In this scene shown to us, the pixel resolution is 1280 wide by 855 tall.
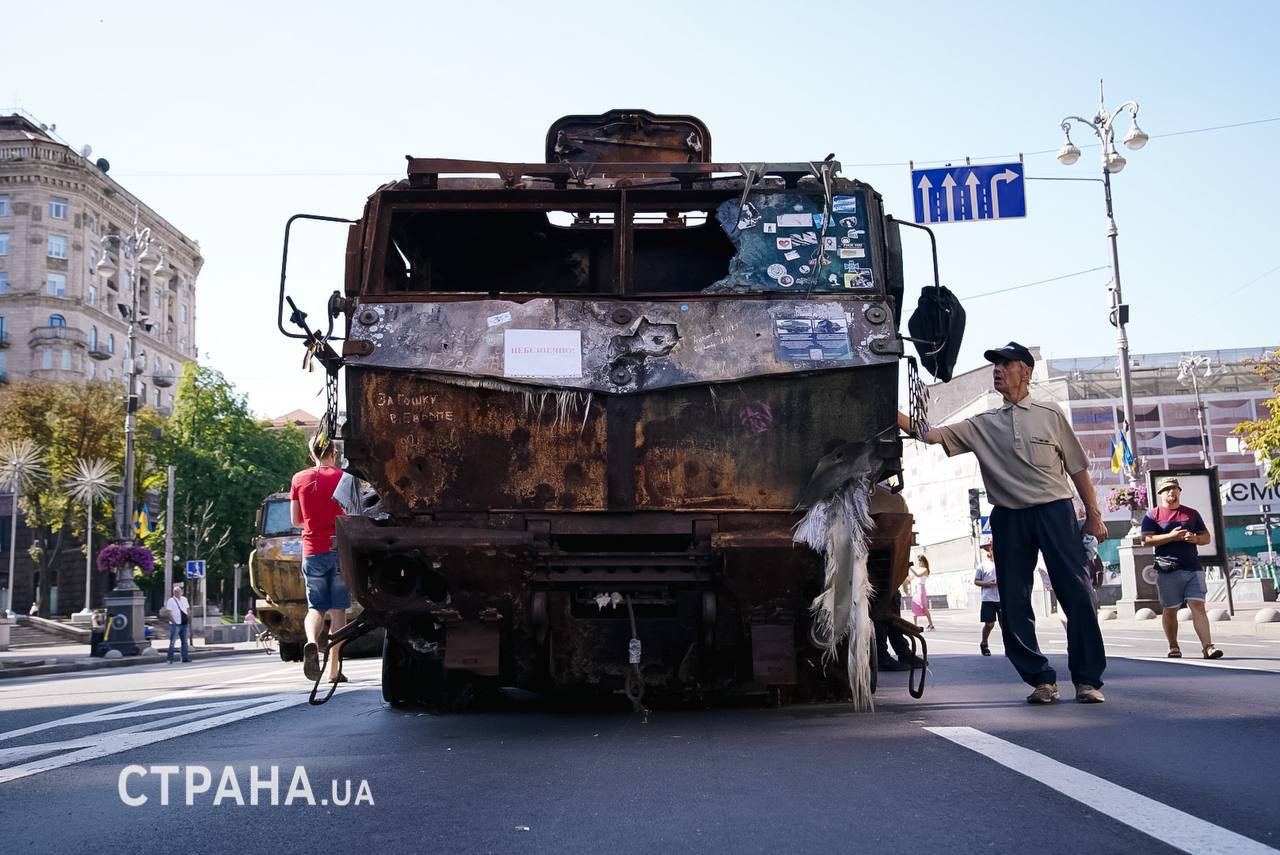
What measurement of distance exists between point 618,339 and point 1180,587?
6.88 m

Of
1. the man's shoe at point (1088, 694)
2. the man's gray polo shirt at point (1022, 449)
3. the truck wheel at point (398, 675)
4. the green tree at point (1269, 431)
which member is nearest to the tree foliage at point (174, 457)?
the green tree at point (1269, 431)

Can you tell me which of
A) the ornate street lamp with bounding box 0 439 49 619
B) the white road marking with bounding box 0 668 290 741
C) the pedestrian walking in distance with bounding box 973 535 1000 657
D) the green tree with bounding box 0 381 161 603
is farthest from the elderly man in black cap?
the green tree with bounding box 0 381 161 603

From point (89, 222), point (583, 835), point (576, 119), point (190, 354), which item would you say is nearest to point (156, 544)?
point (89, 222)

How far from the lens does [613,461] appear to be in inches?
250

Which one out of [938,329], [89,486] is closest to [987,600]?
[938,329]

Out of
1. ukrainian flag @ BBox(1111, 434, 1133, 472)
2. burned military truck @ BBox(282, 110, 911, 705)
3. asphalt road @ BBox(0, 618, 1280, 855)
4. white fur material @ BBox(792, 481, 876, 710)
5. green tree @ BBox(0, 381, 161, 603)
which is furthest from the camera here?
green tree @ BBox(0, 381, 161, 603)

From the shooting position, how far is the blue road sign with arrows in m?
17.5

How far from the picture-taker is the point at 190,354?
285 ft

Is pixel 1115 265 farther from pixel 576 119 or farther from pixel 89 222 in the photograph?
pixel 89 222

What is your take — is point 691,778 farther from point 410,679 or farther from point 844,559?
point 410,679

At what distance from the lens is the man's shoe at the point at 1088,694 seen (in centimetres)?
668

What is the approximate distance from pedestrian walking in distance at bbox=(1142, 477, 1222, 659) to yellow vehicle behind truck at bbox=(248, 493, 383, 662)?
371 inches

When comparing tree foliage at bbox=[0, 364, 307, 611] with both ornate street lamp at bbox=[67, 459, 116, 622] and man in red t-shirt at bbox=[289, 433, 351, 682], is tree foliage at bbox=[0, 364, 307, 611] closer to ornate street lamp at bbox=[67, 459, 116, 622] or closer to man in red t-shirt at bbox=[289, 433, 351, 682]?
ornate street lamp at bbox=[67, 459, 116, 622]

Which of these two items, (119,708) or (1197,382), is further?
(1197,382)
